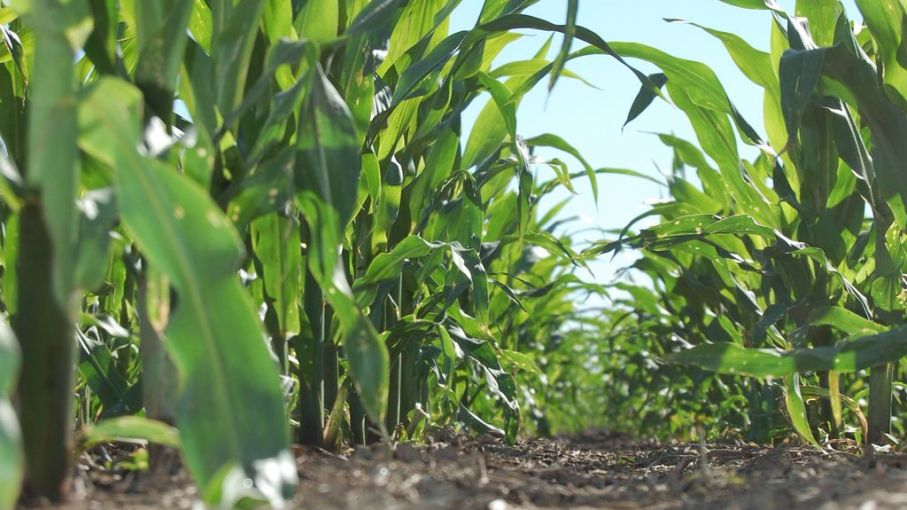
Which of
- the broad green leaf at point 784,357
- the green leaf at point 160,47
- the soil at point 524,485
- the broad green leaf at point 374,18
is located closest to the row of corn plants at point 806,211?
the broad green leaf at point 784,357

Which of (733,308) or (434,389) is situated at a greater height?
(733,308)

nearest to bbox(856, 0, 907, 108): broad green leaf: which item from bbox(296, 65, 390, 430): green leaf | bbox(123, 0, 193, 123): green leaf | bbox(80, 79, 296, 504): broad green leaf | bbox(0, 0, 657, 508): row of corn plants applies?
bbox(0, 0, 657, 508): row of corn plants

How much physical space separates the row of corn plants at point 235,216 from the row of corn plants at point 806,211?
253 mm

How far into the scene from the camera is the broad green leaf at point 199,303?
0.72 metres

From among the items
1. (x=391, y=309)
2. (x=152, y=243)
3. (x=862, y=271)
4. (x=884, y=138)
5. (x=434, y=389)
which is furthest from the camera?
(x=434, y=389)

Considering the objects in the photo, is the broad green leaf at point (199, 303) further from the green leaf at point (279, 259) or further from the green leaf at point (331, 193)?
the green leaf at point (279, 259)

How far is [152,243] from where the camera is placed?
28.5 inches

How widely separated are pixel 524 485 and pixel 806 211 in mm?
932

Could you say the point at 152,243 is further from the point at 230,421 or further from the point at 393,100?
the point at 393,100

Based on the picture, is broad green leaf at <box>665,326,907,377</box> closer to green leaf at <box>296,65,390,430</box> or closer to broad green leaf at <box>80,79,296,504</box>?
green leaf at <box>296,65,390,430</box>

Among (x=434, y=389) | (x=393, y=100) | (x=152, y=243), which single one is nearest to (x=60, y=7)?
(x=152, y=243)

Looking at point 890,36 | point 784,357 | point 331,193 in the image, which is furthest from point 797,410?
point 331,193

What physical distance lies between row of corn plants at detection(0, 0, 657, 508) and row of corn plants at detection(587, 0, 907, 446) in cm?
25

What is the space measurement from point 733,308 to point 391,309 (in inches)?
42.6
